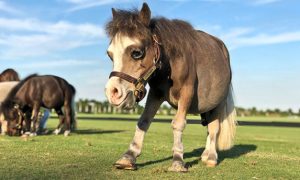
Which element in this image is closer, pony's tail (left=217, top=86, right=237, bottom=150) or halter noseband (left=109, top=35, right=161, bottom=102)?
halter noseband (left=109, top=35, right=161, bottom=102)

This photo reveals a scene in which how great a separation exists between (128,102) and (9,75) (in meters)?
13.8

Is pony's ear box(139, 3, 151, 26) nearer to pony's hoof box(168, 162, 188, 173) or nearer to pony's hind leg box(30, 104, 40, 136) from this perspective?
pony's hoof box(168, 162, 188, 173)

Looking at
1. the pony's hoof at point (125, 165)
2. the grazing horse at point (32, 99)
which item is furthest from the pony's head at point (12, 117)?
the pony's hoof at point (125, 165)

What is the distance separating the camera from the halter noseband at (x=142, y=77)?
20.6 feet

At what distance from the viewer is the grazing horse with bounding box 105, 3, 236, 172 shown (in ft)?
20.9

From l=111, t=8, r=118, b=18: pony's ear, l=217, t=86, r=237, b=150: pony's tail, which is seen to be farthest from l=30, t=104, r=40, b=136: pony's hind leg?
l=111, t=8, r=118, b=18: pony's ear

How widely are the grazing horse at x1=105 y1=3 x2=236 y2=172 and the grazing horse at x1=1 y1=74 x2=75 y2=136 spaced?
8.29 metres

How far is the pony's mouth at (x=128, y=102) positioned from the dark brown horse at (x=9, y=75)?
13.6m

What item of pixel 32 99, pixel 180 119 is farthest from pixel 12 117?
pixel 180 119

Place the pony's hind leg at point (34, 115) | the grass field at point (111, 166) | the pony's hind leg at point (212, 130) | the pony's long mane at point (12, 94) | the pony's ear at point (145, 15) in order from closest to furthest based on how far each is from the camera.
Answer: the grass field at point (111, 166)
the pony's ear at point (145, 15)
the pony's hind leg at point (212, 130)
the pony's long mane at point (12, 94)
the pony's hind leg at point (34, 115)

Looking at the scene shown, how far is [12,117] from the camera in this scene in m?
15.4

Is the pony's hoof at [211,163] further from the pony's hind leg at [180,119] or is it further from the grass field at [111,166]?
the pony's hind leg at [180,119]

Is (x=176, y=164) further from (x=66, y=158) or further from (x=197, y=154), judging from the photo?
(x=197, y=154)

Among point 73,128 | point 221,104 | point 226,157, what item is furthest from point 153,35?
point 73,128
